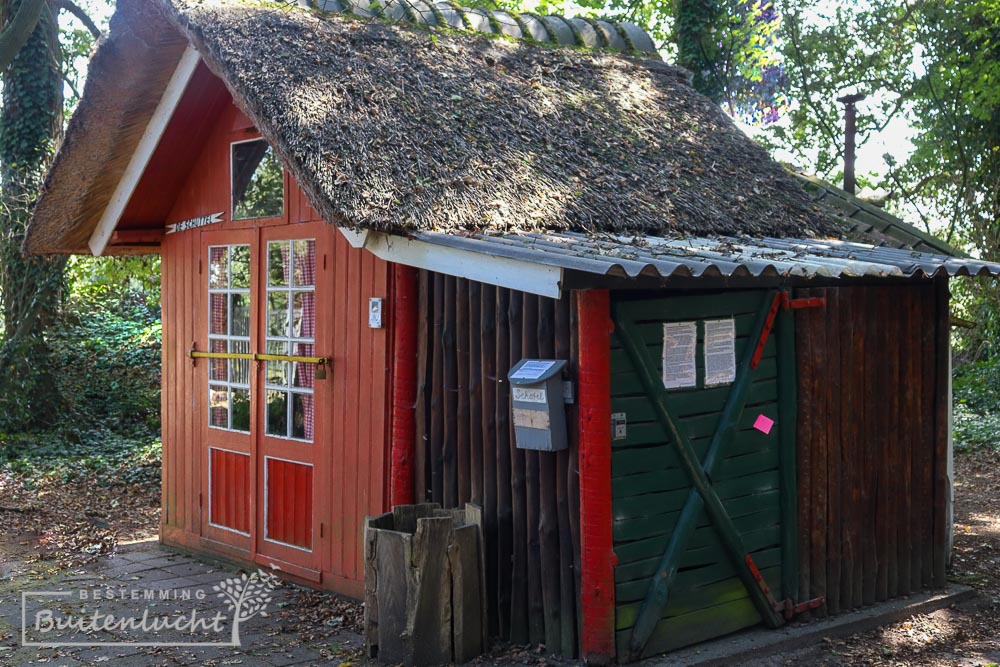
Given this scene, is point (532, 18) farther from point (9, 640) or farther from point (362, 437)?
point (9, 640)

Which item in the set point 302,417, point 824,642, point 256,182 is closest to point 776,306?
point 824,642

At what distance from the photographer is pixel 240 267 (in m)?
7.89

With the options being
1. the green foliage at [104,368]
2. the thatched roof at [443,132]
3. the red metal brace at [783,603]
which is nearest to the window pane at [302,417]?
the thatched roof at [443,132]

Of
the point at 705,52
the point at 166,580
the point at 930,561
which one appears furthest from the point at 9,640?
the point at 705,52

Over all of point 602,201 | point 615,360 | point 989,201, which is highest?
point 989,201

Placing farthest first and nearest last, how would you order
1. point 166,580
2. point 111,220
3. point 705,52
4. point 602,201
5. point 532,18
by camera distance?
point 705,52, point 532,18, point 111,220, point 166,580, point 602,201

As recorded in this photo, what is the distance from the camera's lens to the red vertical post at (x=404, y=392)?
618 centimetres

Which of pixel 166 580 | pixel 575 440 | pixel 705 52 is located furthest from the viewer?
pixel 705 52

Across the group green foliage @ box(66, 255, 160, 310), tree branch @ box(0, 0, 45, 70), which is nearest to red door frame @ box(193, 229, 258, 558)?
tree branch @ box(0, 0, 45, 70)

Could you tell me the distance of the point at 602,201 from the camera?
21.7 ft

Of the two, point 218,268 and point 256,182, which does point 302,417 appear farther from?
point 256,182

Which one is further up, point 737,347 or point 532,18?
point 532,18

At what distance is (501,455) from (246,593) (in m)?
2.57

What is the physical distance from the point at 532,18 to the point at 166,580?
568 cm
